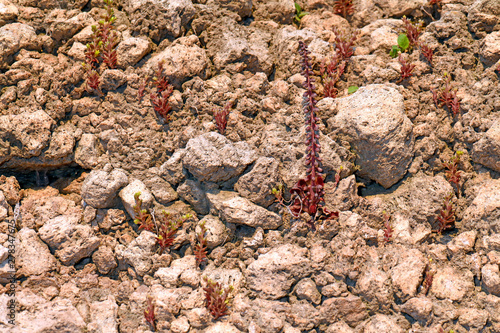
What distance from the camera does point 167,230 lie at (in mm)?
6125

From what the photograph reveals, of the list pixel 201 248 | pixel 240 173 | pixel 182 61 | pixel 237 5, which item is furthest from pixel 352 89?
pixel 201 248

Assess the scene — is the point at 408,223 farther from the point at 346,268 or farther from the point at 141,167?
the point at 141,167

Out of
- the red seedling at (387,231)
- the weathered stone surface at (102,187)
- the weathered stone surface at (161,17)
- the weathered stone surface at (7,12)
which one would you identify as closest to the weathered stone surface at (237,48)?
the weathered stone surface at (161,17)

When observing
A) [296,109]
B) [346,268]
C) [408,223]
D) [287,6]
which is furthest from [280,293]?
[287,6]

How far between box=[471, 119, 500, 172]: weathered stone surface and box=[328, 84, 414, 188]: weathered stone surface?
0.93 meters

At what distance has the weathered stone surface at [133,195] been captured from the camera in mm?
6211

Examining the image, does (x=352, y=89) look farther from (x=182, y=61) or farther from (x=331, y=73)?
(x=182, y=61)

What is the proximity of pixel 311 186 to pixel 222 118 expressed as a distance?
5.92 ft

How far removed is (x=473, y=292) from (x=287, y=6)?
5.72m

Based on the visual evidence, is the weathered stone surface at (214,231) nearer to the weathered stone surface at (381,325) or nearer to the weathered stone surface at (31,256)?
the weathered stone surface at (31,256)

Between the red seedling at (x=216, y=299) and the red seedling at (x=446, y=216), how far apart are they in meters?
3.21

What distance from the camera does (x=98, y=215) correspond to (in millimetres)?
6363

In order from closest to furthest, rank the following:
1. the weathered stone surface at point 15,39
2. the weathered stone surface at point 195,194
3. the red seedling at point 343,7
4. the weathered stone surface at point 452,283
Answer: the weathered stone surface at point 452,283 < the weathered stone surface at point 195,194 < the weathered stone surface at point 15,39 < the red seedling at point 343,7

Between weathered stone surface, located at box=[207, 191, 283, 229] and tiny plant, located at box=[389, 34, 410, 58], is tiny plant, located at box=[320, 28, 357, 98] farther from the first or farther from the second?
weathered stone surface, located at box=[207, 191, 283, 229]
